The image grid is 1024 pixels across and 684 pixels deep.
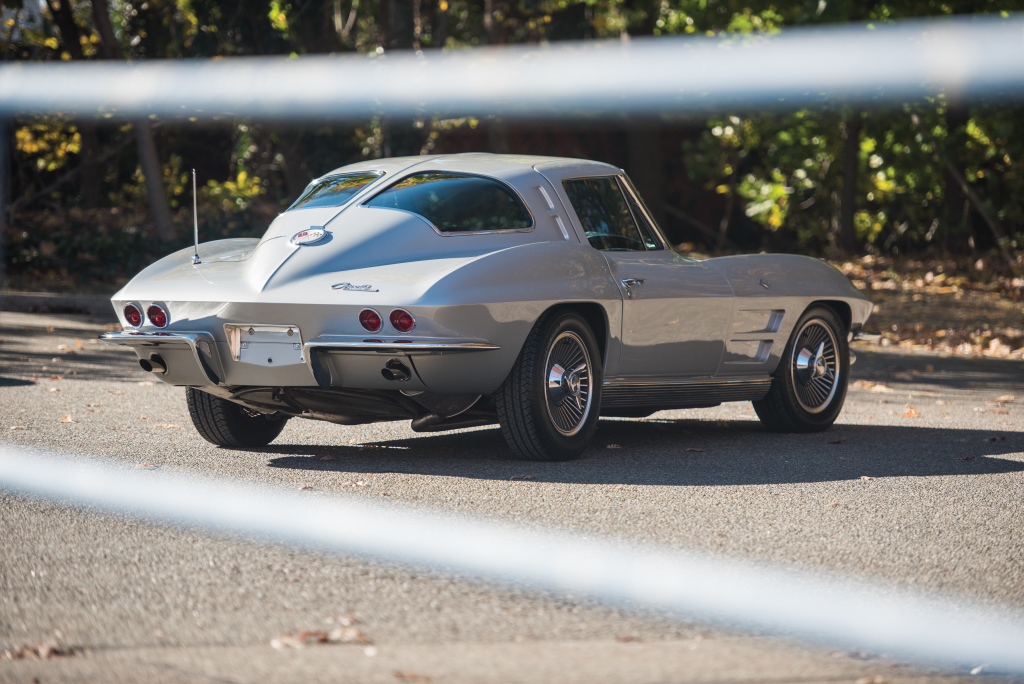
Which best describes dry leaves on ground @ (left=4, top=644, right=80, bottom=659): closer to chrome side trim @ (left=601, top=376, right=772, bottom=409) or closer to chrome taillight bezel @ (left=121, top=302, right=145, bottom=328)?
chrome taillight bezel @ (left=121, top=302, right=145, bottom=328)

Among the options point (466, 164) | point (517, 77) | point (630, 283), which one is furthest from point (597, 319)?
point (517, 77)

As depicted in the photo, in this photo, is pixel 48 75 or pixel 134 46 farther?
pixel 134 46

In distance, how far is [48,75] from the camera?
18.2 metres

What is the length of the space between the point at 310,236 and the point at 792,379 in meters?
3.29

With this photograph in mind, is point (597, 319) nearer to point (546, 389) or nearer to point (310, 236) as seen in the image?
point (546, 389)

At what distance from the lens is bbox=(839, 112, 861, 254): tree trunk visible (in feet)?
65.8

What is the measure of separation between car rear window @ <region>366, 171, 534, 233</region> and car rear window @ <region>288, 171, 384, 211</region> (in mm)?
174

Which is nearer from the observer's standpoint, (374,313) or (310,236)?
(374,313)

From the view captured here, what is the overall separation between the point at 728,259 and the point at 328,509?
3210mm

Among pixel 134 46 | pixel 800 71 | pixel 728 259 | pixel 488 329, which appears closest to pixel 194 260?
pixel 488 329

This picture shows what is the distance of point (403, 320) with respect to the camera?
5352 mm

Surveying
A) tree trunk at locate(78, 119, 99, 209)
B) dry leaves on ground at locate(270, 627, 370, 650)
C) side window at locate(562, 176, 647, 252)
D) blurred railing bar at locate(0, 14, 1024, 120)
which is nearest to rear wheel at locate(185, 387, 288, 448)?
side window at locate(562, 176, 647, 252)

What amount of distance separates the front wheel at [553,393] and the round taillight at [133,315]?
177cm

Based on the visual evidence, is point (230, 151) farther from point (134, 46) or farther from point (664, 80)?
point (664, 80)
